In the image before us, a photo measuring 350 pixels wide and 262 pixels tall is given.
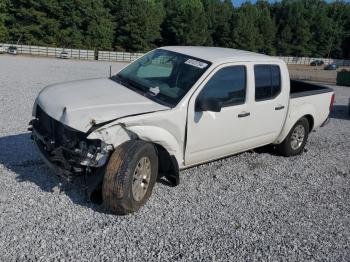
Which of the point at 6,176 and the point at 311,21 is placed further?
the point at 311,21

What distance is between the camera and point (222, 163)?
20.9 feet

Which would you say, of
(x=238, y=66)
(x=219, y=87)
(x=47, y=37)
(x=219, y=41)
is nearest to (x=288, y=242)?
(x=219, y=87)

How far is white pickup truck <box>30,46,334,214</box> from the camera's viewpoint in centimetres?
414

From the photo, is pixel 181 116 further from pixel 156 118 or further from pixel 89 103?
pixel 89 103

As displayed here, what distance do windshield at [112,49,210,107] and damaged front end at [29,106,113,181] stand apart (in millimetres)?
1085

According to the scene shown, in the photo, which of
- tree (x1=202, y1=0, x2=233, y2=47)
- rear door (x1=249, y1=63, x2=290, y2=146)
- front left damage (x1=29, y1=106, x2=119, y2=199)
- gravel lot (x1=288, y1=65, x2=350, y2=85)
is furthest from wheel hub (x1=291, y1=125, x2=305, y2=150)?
tree (x1=202, y1=0, x2=233, y2=47)

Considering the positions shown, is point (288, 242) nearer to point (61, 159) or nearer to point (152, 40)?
point (61, 159)

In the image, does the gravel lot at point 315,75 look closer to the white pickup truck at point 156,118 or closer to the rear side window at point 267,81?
the rear side window at point 267,81

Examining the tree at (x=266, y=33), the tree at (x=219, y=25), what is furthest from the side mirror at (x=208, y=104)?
A: the tree at (x=266, y=33)

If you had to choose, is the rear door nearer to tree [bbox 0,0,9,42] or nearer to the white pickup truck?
the white pickup truck

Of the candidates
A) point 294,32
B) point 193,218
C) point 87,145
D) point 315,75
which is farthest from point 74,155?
point 294,32

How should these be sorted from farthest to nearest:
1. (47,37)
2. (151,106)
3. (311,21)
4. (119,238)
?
1. (311,21)
2. (47,37)
3. (151,106)
4. (119,238)

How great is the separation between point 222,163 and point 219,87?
166cm

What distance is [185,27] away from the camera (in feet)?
245
